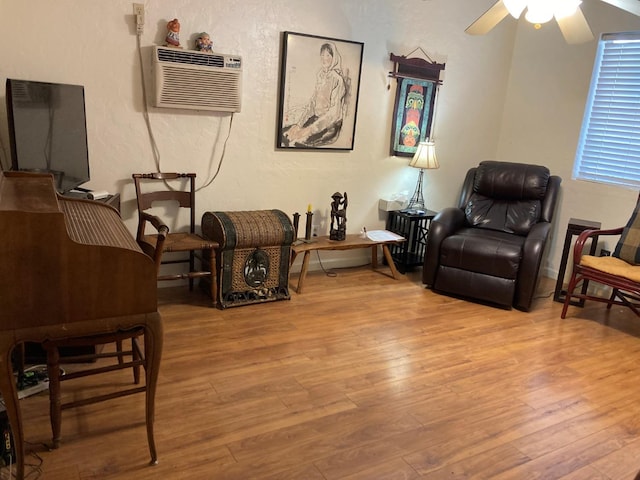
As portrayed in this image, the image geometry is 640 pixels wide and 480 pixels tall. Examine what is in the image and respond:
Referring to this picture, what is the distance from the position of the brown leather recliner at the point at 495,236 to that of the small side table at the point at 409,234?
0.33 meters

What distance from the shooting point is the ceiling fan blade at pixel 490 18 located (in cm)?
260

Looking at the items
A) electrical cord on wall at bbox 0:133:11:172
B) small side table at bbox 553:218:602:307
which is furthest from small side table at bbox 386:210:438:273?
electrical cord on wall at bbox 0:133:11:172

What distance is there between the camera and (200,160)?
142 inches

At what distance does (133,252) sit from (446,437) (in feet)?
4.97

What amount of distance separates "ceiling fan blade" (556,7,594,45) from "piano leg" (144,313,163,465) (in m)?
2.37

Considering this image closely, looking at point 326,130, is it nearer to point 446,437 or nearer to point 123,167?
point 123,167

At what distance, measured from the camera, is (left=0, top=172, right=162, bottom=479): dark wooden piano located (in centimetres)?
148

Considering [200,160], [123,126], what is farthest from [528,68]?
[123,126]

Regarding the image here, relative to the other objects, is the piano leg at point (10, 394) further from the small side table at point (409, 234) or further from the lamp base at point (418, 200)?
the lamp base at point (418, 200)

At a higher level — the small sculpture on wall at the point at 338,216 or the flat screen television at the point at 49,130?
the flat screen television at the point at 49,130

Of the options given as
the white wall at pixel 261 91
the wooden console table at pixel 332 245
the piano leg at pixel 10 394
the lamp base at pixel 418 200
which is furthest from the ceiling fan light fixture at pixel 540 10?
the piano leg at pixel 10 394

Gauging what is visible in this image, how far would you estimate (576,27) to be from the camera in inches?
102

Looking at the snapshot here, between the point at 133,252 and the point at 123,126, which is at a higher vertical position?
the point at 123,126

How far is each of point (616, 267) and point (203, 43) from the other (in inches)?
122
